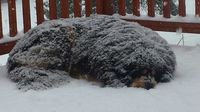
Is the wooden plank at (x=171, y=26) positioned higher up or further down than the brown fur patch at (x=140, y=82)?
higher up

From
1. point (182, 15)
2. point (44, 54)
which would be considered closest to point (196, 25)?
point (182, 15)

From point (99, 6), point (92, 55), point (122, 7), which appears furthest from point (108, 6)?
point (92, 55)

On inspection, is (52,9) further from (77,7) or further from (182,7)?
(182,7)

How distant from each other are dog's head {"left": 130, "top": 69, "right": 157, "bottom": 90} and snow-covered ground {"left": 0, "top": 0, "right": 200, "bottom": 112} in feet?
0.23

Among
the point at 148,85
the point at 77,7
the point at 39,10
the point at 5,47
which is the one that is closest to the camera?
the point at 148,85

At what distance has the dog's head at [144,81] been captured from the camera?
4.07 meters

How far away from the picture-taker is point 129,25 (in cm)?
468

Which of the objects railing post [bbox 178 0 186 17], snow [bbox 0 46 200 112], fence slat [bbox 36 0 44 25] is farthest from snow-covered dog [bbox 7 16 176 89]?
railing post [bbox 178 0 186 17]

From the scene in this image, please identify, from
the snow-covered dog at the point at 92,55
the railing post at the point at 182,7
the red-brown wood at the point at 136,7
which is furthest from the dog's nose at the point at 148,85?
the red-brown wood at the point at 136,7

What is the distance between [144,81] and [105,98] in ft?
1.63

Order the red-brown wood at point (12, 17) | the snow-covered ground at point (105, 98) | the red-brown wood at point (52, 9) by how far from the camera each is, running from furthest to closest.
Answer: the red-brown wood at point (52, 9) < the red-brown wood at point (12, 17) < the snow-covered ground at point (105, 98)

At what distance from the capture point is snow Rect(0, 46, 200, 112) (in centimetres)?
353

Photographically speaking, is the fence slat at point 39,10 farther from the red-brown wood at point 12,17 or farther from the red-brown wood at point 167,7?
the red-brown wood at point 167,7

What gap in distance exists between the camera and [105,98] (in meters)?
3.77
